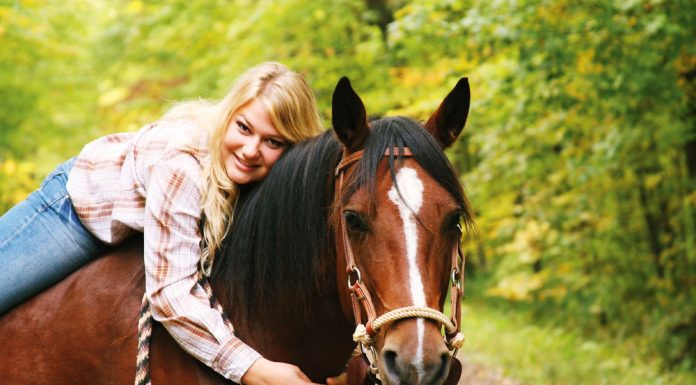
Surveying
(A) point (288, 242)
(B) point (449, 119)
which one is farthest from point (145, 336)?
(B) point (449, 119)

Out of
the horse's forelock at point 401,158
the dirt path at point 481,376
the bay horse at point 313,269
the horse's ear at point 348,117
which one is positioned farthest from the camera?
the dirt path at point 481,376

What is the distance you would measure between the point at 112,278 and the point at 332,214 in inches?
39.8

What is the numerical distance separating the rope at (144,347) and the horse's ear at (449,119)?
4.19 ft

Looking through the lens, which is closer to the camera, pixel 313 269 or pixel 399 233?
pixel 399 233

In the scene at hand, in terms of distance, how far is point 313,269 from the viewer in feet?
8.75

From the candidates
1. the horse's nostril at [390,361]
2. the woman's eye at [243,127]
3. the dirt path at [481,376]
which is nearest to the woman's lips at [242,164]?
the woman's eye at [243,127]

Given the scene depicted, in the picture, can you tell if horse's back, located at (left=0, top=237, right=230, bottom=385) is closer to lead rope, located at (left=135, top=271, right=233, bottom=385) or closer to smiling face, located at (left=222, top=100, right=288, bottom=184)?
lead rope, located at (left=135, top=271, right=233, bottom=385)

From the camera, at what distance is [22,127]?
36.8 ft

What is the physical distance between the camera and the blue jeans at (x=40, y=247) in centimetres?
291

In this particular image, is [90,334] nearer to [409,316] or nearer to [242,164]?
[242,164]

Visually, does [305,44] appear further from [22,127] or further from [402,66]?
[22,127]

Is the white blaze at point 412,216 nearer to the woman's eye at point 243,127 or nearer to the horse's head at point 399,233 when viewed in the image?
the horse's head at point 399,233

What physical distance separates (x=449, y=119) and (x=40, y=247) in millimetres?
1799

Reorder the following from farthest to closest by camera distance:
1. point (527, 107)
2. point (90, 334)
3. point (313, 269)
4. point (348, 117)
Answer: point (527, 107) < point (90, 334) < point (313, 269) < point (348, 117)
